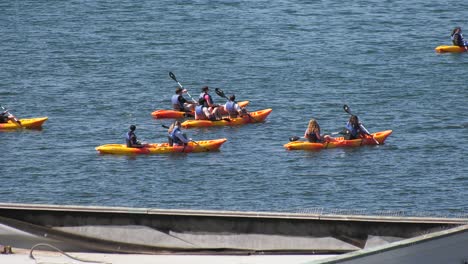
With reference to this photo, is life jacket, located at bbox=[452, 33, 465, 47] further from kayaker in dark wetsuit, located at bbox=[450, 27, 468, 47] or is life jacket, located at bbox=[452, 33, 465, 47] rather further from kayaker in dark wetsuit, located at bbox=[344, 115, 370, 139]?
kayaker in dark wetsuit, located at bbox=[344, 115, 370, 139]

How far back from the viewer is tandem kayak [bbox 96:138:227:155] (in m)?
51.8

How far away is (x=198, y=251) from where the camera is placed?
16703 mm

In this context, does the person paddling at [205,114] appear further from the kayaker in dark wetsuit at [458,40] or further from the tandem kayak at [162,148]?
the kayaker in dark wetsuit at [458,40]

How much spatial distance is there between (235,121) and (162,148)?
649 centimetres

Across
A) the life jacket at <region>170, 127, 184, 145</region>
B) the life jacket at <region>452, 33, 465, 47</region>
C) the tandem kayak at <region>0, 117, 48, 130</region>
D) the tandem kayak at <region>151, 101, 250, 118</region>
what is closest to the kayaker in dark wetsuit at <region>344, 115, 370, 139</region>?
the life jacket at <region>170, 127, 184, 145</region>

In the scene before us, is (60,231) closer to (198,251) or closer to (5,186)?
(198,251)

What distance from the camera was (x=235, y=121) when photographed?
57500mm

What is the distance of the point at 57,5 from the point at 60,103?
123ft

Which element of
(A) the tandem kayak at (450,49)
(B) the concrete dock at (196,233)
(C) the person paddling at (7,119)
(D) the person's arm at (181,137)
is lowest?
(A) the tandem kayak at (450,49)

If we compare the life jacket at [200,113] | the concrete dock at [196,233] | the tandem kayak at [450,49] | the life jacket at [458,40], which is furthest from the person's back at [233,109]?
the concrete dock at [196,233]

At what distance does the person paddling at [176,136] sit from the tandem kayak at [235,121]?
190 inches

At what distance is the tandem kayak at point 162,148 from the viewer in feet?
170

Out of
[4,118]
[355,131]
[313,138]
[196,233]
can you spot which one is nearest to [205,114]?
[313,138]

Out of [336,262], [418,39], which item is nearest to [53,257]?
[336,262]
